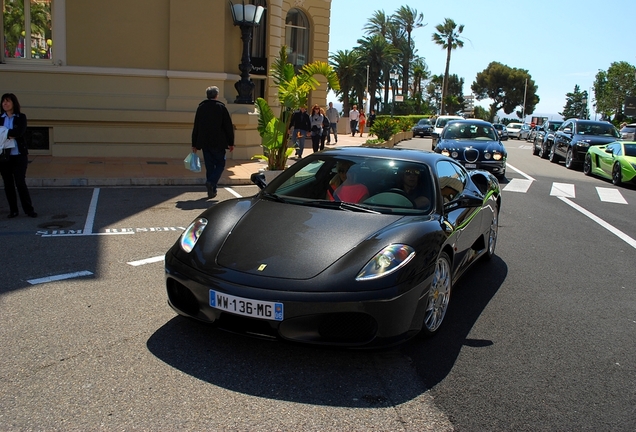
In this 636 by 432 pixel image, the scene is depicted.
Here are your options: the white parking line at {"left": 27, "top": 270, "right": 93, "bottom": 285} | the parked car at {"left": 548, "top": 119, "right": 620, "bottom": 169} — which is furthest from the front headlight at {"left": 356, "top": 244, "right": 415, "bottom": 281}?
Result: the parked car at {"left": 548, "top": 119, "right": 620, "bottom": 169}

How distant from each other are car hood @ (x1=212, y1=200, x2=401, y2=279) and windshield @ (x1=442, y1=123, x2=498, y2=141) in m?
13.2

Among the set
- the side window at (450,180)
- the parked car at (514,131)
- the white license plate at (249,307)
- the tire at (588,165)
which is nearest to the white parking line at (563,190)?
the tire at (588,165)

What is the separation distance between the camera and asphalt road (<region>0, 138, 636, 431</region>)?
11.4 feet

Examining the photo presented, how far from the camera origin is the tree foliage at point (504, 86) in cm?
10600

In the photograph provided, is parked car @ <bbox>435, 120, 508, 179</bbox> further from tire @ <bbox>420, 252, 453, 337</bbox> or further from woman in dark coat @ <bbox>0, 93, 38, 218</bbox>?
tire @ <bbox>420, 252, 453, 337</bbox>

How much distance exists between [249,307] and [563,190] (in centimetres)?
1290

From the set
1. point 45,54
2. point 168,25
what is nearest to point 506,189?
point 168,25

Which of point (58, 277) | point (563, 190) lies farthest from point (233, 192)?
point (563, 190)

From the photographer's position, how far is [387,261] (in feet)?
13.7

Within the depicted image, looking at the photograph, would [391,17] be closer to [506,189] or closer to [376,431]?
[506,189]

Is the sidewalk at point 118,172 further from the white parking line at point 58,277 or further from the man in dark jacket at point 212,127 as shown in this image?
the white parking line at point 58,277

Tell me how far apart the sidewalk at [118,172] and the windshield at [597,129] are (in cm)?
1198

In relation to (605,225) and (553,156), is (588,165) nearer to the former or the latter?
(553,156)

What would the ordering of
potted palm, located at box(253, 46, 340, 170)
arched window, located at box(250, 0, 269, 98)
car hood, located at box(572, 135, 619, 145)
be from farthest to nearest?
1. arched window, located at box(250, 0, 269, 98)
2. car hood, located at box(572, 135, 619, 145)
3. potted palm, located at box(253, 46, 340, 170)
